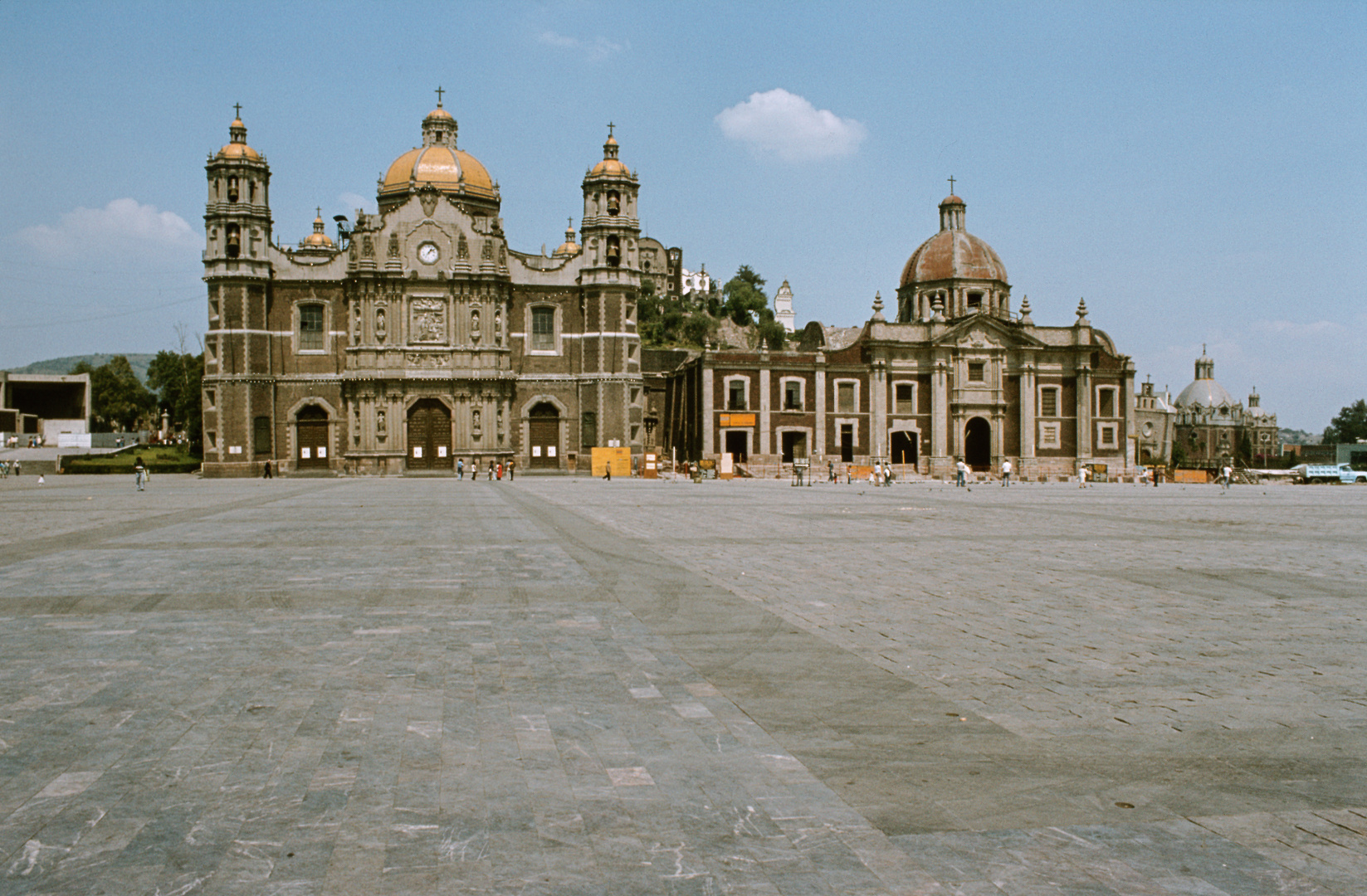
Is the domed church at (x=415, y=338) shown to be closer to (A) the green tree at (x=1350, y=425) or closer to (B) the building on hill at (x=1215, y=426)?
(B) the building on hill at (x=1215, y=426)

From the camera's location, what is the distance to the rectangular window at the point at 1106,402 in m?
67.0

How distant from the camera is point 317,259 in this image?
185 ft

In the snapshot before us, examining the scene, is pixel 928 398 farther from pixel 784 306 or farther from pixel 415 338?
pixel 784 306

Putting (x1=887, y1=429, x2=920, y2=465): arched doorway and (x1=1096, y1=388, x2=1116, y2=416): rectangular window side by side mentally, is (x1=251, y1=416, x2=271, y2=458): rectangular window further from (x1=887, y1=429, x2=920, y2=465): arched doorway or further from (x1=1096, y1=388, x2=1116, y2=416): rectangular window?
(x1=1096, y1=388, x2=1116, y2=416): rectangular window

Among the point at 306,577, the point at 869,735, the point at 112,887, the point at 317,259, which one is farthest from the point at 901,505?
the point at 317,259

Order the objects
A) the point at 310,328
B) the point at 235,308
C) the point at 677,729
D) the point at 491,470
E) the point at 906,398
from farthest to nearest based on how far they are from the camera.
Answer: the point at 906,398
the point at 310,328
the point at 235,308
the point at 491,470
the point at 677,729

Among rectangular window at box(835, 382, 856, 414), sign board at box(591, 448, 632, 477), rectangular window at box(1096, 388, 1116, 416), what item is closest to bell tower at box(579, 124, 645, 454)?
sign board at box(591, 448, 632, 477)

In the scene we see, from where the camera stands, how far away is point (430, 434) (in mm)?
56500

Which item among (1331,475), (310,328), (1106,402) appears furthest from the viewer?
(1106,402)

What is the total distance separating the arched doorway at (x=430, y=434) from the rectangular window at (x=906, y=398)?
2778 centimetres

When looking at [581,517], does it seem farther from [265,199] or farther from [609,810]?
[265,199]

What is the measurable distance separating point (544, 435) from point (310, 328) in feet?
46.8

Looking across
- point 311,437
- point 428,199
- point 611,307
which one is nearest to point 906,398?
point 611,307

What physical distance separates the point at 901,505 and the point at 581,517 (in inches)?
422
